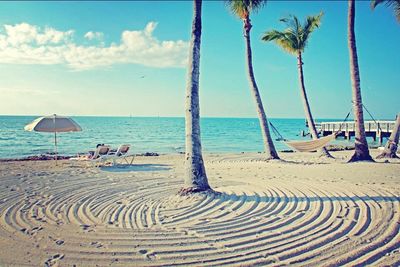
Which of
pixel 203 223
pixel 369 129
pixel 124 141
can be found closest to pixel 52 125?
pixel 203 223

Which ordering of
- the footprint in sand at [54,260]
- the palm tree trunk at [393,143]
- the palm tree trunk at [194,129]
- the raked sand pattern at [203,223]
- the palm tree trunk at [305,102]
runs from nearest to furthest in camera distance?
1. the footprint in sand at [54,260]
2. the raked sand pattern at [203,223]
3. the palm tree trunk at [194,129]
4. the palm tree trunk at [393,143]
5. the palm tree trunk at [305,102]

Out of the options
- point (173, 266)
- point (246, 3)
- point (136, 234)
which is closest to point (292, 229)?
point (173, 266)

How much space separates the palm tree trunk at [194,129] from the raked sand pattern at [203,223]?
0.31 m

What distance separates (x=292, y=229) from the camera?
415 centimetres

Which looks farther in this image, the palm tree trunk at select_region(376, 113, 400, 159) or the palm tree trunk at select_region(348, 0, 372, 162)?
the palm tree trunk at select_region(376, 113, 400, 159)

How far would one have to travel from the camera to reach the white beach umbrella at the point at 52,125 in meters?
10.7

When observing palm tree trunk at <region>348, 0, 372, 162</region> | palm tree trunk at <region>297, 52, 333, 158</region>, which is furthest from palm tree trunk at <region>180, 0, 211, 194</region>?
palm tree trunk at <region>297, 52, 333, 158</region>

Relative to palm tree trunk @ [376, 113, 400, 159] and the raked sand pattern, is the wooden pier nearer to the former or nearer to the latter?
palm tree trunk @ [376, 113, 400, 159]

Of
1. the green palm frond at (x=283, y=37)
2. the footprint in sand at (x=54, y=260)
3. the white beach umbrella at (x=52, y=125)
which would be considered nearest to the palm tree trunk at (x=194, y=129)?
the footprint in sand at (x=54, y=260)

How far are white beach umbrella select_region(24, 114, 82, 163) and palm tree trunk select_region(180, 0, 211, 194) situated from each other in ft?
22.2

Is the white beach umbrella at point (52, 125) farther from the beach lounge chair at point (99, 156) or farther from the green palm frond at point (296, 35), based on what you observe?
the green palm frond at point (296, 35)

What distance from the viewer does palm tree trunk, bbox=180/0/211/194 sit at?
5.75 m

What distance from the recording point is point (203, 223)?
14.5 ft

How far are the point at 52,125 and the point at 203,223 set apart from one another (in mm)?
8385
